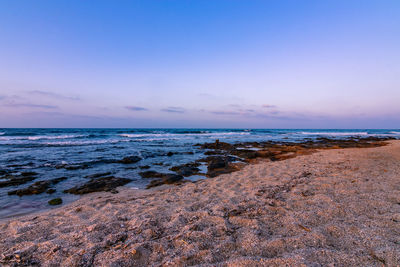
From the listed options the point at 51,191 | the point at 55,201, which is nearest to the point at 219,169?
the point at 55,201

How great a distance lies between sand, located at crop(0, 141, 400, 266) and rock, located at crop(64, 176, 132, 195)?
5.16ft

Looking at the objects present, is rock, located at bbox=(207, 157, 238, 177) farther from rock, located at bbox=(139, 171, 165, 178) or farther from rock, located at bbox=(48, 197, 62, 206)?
rock, located at bbox=(48, 197, 62, 206)

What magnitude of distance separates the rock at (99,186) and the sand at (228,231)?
61.9 inches

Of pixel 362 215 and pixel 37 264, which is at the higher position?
pixel 362 215

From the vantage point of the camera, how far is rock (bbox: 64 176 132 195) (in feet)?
19.3

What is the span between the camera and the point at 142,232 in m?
2.87

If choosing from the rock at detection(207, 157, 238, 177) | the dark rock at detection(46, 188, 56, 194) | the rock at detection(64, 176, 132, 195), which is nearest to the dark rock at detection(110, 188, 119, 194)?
the rock at detection(64, 176, 132, 195)

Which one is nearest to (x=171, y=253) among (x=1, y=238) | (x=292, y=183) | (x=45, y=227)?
(x=45, y=227)

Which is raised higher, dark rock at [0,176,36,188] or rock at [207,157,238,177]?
rock at [207,157,238,177]

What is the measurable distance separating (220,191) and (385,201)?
3.19m

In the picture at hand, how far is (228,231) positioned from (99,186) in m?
5.07

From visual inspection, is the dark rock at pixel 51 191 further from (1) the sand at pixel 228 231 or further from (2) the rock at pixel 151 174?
(2) the rock at pixel 151 174

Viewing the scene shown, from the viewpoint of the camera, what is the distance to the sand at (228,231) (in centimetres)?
211

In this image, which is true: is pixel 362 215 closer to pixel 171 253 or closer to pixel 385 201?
pixel 385 201
